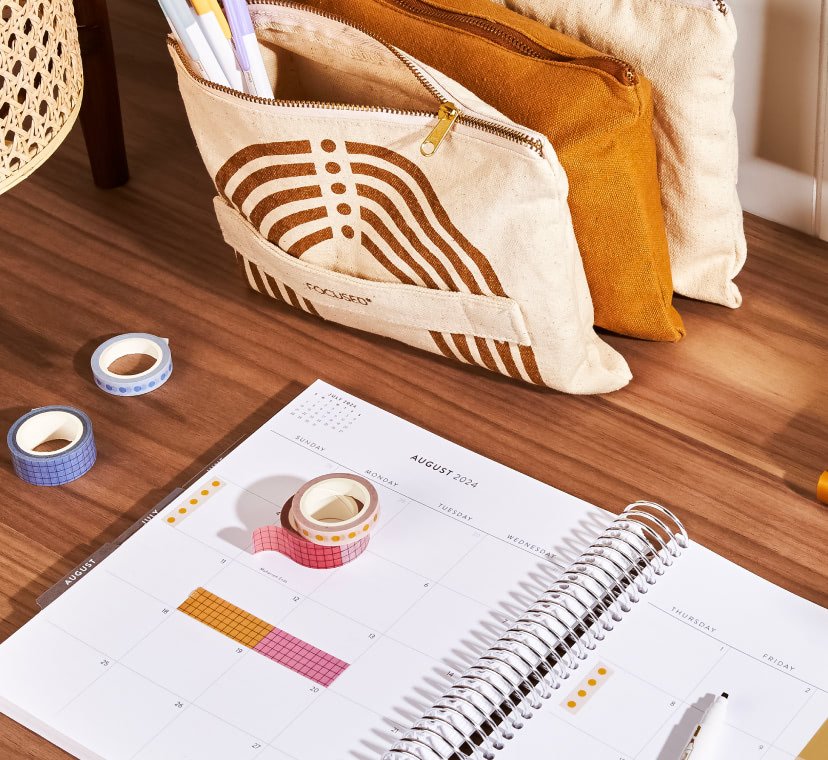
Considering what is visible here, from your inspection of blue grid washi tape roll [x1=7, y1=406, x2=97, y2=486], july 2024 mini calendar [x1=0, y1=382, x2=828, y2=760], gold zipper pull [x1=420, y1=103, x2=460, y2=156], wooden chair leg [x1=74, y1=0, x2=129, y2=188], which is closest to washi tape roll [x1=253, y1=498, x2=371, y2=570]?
july 2024 mini calendar [x1=0, y1=382, x2=828, y2=760]

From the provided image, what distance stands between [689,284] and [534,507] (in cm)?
25

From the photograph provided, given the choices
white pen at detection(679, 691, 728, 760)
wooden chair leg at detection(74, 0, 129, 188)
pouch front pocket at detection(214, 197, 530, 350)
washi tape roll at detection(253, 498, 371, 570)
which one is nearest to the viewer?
white pen at detection(679, 691, 728, 760)

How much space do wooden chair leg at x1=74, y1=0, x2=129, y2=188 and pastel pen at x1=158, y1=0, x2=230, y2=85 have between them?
0.65ft

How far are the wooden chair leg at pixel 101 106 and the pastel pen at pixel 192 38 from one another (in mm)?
198

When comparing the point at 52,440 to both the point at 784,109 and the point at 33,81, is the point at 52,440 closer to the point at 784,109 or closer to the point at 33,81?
the point at 33,81

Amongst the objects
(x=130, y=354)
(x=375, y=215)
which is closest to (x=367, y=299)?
(x=375, y=215)

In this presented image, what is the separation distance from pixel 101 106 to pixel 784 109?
21.8 inches

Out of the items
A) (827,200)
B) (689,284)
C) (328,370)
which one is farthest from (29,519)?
(827,200)

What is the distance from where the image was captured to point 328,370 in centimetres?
92

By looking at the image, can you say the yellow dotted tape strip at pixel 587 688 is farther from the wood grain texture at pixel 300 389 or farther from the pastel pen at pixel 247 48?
the pastel pen at pixel 247 48

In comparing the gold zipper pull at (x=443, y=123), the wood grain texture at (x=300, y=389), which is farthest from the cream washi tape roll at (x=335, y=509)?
the gold zipper pull at (x=443, y=123)

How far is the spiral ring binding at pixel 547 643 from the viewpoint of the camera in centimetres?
66

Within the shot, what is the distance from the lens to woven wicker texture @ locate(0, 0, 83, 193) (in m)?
0.76

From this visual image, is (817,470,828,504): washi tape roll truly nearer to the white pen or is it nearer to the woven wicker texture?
the white pen
